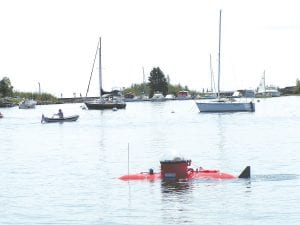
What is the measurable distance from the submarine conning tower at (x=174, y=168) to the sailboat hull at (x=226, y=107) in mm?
91291

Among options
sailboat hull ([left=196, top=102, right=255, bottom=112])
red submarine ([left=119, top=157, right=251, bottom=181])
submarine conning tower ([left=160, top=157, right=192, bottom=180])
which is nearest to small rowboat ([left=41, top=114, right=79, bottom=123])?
sailboat hull ([left=196, top=102, right=255, bottom=112])

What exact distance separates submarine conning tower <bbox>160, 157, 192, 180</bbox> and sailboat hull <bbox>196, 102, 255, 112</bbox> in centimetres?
9129

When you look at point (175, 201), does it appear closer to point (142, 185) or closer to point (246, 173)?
point (142, 185)

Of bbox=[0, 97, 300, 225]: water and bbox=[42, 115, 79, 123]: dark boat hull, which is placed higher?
bbox=[42, 115, 79, 123]: dark boat hull

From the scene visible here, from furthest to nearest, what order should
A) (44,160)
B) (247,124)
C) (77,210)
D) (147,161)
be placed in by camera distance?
(247,124) → (44,160) → (147,161) → (77,210)

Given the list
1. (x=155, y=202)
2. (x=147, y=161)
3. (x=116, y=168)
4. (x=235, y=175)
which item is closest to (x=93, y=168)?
(x=116, y=168)

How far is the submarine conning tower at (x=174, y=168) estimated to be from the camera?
39.1 meters

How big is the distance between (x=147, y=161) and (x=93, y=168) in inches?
189

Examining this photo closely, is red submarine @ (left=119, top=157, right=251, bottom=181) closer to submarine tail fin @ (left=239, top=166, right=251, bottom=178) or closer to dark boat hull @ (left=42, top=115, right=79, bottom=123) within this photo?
submarine tail fin @ (left=239, top=166, right=251, bottom=178)

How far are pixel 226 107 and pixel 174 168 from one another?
303 ft

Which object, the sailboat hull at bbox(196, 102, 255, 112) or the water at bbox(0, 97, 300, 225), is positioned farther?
the sailboat hull at bbox(196, 102, 255, 112)

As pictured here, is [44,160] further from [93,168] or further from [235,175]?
[235,175]

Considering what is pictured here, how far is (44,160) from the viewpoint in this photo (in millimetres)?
57031

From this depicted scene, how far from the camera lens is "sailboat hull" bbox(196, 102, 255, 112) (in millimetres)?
130750
